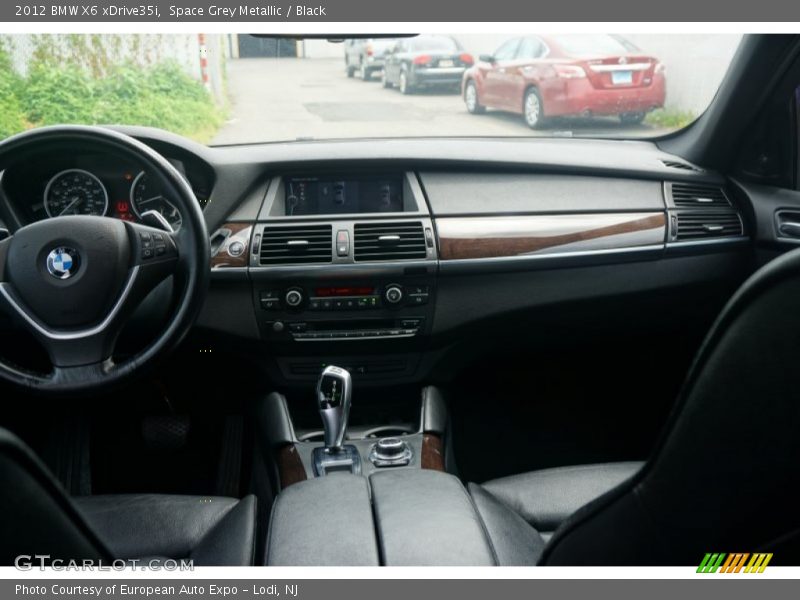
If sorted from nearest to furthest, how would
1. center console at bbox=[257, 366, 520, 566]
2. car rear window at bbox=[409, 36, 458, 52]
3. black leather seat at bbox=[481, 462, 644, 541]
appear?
center console at bbox=[257, 366, 520, 566] → black leather seat at bbox=[481, 462, 644, 541] → car rear window at bbox=[409, 36, 458, 52]

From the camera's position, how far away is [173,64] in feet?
8.61

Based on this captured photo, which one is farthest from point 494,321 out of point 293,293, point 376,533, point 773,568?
point 773,568

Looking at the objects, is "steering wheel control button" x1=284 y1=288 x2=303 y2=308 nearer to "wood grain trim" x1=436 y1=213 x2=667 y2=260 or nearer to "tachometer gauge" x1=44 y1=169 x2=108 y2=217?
"wood grain trim" x1=436 y1=213 x2=667 y2=260

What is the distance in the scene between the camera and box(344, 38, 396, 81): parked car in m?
2.67

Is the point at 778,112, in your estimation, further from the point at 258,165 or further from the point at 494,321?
the point at 258,165

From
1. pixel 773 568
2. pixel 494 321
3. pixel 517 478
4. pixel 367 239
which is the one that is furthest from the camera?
pixel 494 321

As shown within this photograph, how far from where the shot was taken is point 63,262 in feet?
6.64

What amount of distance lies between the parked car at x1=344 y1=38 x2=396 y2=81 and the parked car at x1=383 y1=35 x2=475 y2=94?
1.2 inches

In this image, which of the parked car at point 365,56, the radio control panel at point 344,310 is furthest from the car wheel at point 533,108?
the radio control panel at point 344,310

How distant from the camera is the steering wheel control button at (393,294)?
281 centimetres

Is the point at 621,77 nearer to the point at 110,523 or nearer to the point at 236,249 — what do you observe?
the point at 236,249

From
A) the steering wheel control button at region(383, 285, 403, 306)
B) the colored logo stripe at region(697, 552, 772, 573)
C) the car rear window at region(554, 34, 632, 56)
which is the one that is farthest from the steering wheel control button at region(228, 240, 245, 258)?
the colored logo stripe at region(697, 552, 772, 573)

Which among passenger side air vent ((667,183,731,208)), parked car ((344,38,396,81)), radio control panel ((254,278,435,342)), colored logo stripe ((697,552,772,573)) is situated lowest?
radio control panel ((254,278,435,342))

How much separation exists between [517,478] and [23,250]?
1.35m
